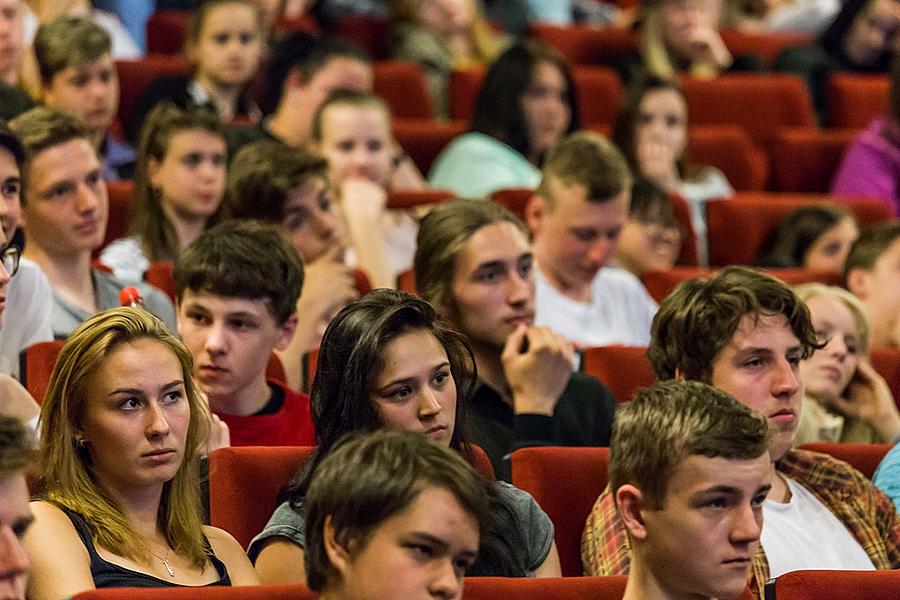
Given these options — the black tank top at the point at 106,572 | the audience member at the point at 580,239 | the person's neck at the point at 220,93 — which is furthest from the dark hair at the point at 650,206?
the black tank top at the point at 106,572

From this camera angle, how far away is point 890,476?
191 cm

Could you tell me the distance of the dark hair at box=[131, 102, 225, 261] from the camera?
2.49m

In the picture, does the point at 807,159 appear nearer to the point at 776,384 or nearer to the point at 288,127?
the point at 288,127

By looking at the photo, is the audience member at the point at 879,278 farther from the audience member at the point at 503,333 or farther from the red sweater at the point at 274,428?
the red sweater at the point at 274,428

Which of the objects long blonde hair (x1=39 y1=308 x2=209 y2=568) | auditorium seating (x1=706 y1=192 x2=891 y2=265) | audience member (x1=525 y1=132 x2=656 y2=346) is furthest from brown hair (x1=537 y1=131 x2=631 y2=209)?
long blonde hair (x1=39 y1=308 x2=209 y2=568)

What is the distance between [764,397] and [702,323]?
100mm

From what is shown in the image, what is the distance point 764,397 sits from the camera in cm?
178

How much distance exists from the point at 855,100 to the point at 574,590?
273 centimetres

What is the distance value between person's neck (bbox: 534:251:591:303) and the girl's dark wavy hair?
1.02 metres

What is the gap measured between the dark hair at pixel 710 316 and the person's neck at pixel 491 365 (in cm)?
27

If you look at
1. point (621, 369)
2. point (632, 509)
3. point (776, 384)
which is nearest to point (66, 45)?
point (621, 369)

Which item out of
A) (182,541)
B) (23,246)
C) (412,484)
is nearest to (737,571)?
(412,484)

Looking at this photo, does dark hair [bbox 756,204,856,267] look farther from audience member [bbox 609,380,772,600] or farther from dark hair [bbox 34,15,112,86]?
audience member [bbox 609,380,772,600]

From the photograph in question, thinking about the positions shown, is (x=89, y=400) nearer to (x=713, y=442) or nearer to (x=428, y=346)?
(x=428, y=346)
